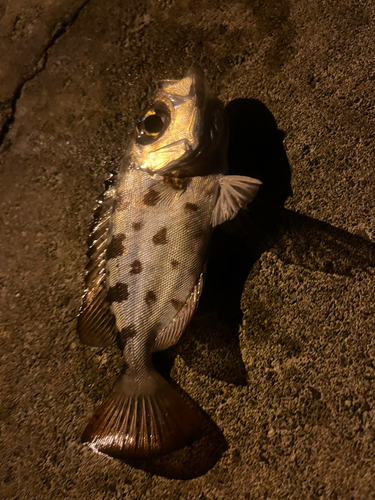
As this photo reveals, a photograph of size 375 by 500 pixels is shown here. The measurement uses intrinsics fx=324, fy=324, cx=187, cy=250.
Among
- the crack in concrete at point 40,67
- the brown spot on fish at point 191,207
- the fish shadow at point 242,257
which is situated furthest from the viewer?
the crack in concrete at point 40,67

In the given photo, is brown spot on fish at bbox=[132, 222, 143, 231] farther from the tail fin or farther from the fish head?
the tail fin

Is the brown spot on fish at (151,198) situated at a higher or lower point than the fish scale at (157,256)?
higher

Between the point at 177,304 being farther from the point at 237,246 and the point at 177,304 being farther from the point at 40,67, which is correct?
the point at 40,67

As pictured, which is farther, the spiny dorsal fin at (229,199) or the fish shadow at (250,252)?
the fish shadow at (250,252)

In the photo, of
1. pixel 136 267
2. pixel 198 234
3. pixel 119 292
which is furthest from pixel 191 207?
pixel 119 292

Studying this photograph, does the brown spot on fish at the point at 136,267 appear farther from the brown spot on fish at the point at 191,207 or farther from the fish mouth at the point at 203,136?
the fish mouth at the point at 203,136

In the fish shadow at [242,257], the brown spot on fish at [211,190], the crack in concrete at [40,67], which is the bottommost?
the fish shadow at [242,257]

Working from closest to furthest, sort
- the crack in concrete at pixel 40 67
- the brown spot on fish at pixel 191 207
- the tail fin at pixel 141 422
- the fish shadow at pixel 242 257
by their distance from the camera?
the tail fin at pixel 141 422
the brown spot on fish at pixel 191 207
the fish shadow at pixel 242 257
the crack in concrete at pixel 40 67

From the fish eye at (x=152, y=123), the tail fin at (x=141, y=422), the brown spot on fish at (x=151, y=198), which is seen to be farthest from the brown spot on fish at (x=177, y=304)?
the fish eye at (x=152, y=123)
